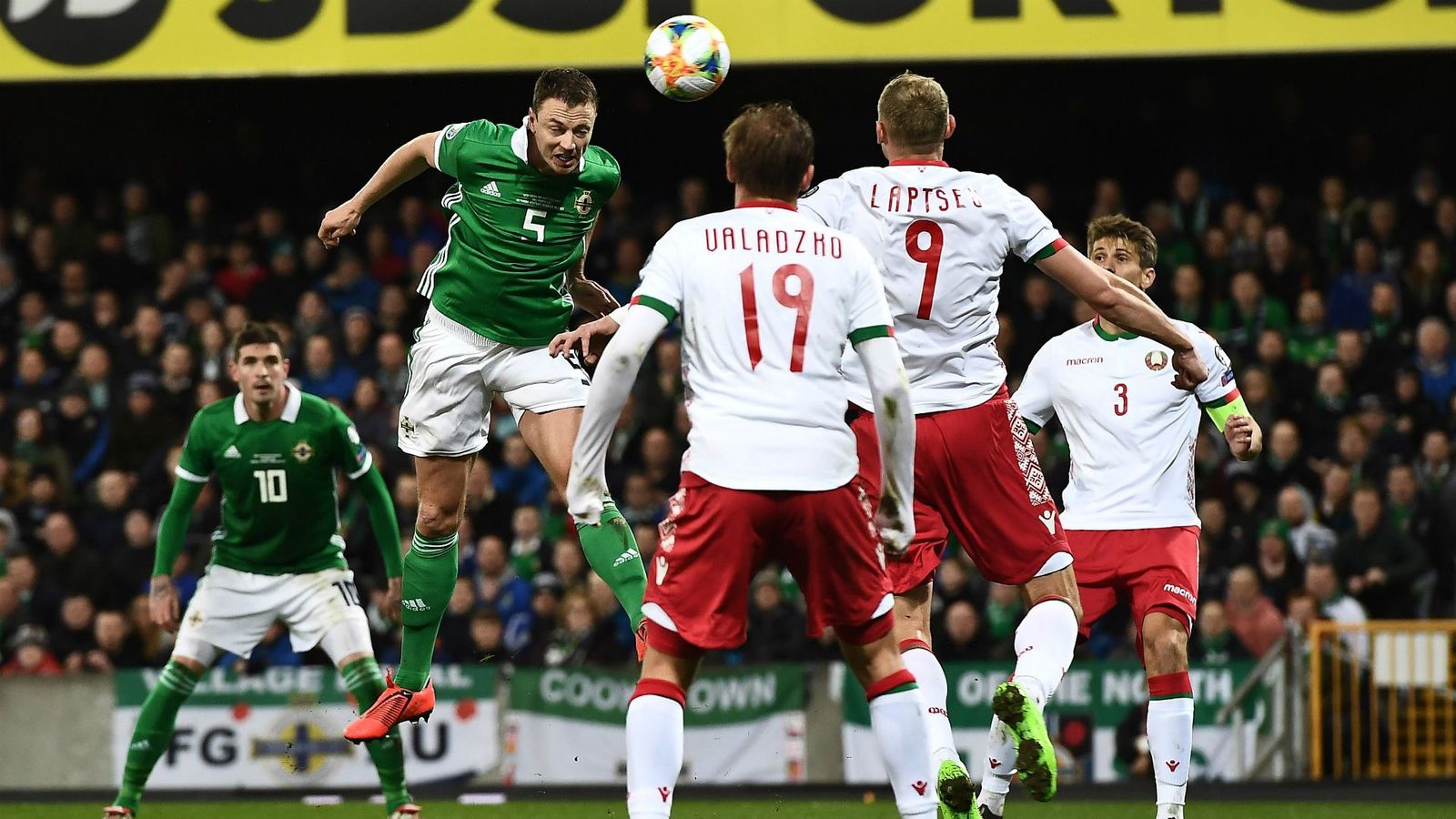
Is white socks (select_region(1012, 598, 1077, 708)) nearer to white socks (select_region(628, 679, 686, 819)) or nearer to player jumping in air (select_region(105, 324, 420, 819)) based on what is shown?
white socks (select_region(628, 679, 686, 819))

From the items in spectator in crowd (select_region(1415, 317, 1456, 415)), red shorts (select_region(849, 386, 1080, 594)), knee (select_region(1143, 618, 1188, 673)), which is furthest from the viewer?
spectator in crowd (select_region(1415, 317, 1456, 415))

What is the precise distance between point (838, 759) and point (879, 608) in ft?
23.0

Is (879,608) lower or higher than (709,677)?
higher

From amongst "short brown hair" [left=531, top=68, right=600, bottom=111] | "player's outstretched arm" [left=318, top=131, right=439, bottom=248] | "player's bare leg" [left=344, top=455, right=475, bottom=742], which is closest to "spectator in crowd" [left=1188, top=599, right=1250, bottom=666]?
"player's bare leg" [left=344, top=455, right=475, bottom=742]

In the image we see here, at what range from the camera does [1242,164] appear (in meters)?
16.8

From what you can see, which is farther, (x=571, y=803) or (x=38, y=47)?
(x=38, y=47)

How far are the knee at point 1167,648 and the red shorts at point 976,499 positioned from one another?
1132 millimetres

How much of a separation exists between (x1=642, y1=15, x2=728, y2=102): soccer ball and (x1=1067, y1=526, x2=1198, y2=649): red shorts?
263 cm

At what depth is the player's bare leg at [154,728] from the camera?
948cm

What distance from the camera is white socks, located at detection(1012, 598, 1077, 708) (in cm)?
716

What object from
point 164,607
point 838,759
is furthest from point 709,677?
point 164,607

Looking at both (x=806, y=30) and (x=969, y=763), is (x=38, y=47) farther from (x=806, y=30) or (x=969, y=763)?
(x=969, y=763)

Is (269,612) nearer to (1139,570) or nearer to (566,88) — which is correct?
(566,88)

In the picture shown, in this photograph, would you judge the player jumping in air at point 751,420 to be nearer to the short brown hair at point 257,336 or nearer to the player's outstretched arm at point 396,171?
the player's outstretched arm at point 396,171
